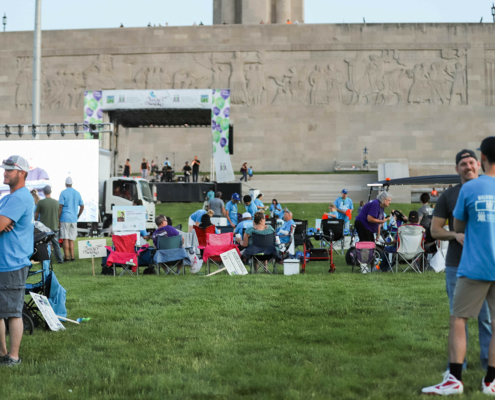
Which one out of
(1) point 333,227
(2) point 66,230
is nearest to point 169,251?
(2) point 66,230

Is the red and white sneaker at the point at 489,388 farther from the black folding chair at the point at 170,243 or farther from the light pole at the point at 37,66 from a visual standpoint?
the light pole at the point at 37,66

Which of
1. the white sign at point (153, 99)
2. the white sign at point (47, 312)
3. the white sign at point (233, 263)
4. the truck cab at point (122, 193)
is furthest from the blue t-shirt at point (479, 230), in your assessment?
the white sign at point (153, 99)

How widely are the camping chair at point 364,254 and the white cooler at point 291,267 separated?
1.08m

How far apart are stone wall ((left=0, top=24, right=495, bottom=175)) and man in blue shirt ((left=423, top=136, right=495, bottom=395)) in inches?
1324

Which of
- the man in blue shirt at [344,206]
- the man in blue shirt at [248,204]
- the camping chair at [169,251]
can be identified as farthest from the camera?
the man in blue shirt at [344,206]

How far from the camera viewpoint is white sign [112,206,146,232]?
1246cm

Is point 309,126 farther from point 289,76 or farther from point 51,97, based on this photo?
point 51,97

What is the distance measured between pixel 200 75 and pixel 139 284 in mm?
30305

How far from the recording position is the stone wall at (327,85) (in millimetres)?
37344

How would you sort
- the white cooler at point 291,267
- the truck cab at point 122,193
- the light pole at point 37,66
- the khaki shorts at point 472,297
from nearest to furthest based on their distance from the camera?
the khaki shorts at point 472,297, the white cooler at point 291,267, the light pole at point 37,66, the truck cab at point 122,193

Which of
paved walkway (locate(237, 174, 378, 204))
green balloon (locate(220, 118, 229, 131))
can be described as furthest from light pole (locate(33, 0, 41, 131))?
paved walkway (locate(237, 174, 378, 204))

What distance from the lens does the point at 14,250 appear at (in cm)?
470

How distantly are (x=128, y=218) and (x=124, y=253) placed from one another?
2305mm

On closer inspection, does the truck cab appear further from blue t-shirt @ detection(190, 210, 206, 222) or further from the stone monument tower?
the stone monument tower
